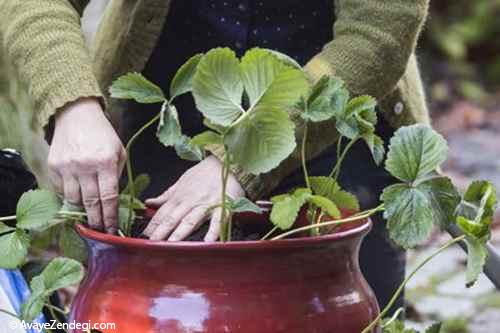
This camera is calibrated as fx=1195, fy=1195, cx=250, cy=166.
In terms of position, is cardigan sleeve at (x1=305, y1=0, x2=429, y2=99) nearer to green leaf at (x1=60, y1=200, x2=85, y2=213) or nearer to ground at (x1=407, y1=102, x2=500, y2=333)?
green leaf at (x1=60, y1=200, x2=85, y2=213)

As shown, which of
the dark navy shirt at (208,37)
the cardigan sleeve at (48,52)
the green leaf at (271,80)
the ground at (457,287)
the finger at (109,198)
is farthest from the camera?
the ground at (457,287)

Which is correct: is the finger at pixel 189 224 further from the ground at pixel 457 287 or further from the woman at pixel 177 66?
the ground at pixel 457 287

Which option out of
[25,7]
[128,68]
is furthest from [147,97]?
[128,68]

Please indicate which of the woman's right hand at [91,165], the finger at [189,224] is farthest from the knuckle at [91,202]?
the finger at [189,224]

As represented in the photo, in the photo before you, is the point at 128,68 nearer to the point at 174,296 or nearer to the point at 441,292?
the point at 174,296

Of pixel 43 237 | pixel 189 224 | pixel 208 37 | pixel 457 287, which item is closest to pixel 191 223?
pixel 189 224

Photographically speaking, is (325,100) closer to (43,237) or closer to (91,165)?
(91,165)

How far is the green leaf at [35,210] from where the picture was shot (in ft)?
4.14

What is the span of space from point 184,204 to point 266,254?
Answer: 182 millimetres

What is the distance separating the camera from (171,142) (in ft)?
4.03

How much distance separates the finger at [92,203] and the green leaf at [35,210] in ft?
0.14

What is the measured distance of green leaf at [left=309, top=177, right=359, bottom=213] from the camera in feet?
4.21

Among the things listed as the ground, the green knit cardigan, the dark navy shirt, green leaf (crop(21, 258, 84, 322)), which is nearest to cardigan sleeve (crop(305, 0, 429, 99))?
the green knit cardigan

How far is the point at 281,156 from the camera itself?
1.12m
